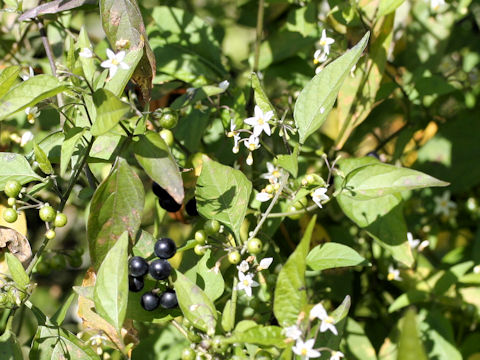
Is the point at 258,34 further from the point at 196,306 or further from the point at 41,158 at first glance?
the point at 196,306

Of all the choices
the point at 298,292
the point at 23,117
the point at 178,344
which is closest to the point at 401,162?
the point at 178,344

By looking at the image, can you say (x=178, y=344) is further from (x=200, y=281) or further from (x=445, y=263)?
(x=445, y=263)

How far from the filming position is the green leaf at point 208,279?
152 centimetres

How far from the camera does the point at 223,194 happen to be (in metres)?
1.59

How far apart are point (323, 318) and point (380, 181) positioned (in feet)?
Answer: 1.32

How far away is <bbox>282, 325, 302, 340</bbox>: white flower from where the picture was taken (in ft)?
4.23

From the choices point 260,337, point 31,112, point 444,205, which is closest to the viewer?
point 260,337

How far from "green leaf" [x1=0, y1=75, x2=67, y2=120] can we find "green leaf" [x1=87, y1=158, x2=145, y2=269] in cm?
24

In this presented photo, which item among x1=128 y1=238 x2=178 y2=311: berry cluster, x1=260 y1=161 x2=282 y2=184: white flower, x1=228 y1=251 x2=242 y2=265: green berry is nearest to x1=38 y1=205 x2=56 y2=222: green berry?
x1=128 y1=238 x2=178 y2=311: berry cluster

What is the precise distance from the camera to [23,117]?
7.41 ft

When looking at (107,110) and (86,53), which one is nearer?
(107,110)

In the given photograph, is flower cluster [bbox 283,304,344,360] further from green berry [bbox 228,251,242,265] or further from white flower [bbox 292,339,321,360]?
green berry [bbox 228,251,242,265]

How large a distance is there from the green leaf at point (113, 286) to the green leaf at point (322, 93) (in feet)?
1.77

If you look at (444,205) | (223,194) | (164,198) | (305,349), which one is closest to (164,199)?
(164,198)
